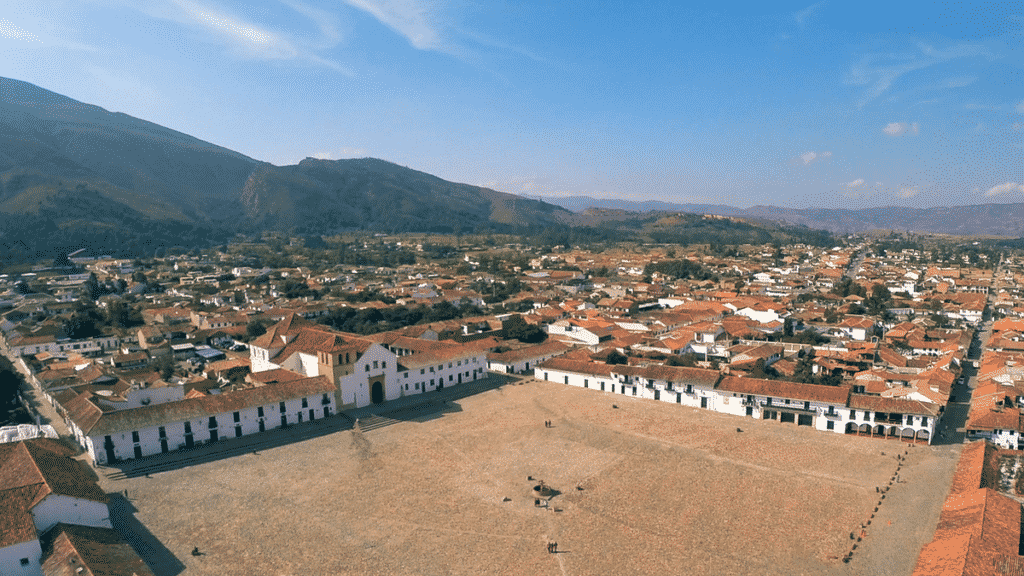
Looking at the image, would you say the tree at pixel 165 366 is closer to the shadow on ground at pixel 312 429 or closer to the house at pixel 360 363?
the house at pixel 360 363

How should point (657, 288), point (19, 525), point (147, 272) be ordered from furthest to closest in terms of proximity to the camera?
1. point (147, 272)
2. point (657, 288)
3. point (19, 525)

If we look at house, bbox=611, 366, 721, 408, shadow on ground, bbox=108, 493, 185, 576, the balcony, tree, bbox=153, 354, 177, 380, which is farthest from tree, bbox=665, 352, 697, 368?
tree, bbox=153, 354, 177, 380

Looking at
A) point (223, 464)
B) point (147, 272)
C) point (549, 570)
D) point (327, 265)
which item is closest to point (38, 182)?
point (147, 272)

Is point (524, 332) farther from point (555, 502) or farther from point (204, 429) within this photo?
point (555, 502)

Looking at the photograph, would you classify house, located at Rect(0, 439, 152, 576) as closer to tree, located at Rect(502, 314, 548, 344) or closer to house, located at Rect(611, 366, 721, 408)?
house, located at Rect(611, 366, 721, 408)

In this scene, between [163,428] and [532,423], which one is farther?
[532,423]

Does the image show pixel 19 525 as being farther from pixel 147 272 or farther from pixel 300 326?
pixel 147 272
